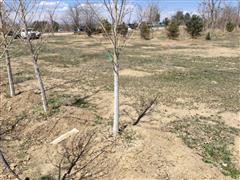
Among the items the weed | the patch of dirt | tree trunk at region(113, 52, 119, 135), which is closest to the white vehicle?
tree trunk at region(113, 52, 119, 135)

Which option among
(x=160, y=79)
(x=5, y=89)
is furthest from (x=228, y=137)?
(x=5, y=89)

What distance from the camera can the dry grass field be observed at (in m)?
5.25

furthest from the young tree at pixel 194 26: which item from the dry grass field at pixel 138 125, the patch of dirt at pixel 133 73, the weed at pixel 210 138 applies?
the weed at pixel 210 138

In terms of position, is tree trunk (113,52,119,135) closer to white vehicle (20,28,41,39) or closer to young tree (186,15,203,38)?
white vehicle (20,28,41,39)

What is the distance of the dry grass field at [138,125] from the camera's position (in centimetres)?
525

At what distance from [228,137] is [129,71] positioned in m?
7.58

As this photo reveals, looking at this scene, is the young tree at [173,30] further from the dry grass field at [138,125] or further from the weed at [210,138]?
the weed at [210,138]

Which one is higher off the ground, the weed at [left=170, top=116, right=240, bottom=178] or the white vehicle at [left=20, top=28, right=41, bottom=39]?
the white vehicle at [left=20, top=28, right=41, bottom=39]

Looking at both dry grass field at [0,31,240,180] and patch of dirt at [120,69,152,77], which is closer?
dry grass field at [0,31,240,180]

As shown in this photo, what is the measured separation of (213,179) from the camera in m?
4.98

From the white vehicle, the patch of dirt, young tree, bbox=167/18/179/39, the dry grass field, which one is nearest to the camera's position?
the dry grass field

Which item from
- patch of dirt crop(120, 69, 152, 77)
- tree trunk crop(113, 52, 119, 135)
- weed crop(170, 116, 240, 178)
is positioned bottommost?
weed crop(170, 116, 240, 178)

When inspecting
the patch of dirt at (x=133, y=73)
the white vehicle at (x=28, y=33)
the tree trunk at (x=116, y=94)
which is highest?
the white vehicle at (x=28, y=33)

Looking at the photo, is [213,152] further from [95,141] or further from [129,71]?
[129,71]
